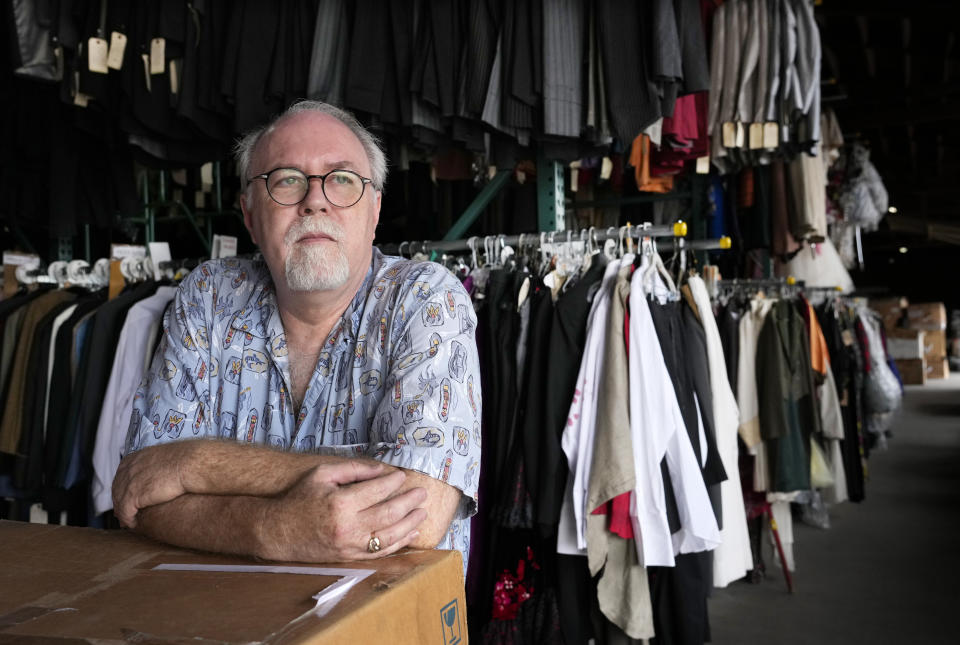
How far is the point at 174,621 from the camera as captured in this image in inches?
26.2

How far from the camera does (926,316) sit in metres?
17.5

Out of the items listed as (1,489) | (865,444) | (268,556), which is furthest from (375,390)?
(865,444)

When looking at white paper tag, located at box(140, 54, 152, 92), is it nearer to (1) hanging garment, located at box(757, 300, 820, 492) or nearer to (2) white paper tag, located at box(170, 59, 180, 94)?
(2) white paper tag, located at box(170, 59, 180, 94)

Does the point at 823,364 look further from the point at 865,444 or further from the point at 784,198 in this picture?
the point at 865,444

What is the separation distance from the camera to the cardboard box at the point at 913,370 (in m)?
16.2

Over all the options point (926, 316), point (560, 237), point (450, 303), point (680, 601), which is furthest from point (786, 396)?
point (926, 316)

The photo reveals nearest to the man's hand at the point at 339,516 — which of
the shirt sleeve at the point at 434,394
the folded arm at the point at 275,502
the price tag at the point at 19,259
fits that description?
the folded arm at the point at 275,502

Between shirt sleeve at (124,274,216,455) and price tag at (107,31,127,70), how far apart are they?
6.96 feet

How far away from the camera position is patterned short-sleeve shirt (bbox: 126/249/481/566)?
4.32ft

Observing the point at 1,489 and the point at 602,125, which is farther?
the point at 1,489

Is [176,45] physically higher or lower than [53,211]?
higher

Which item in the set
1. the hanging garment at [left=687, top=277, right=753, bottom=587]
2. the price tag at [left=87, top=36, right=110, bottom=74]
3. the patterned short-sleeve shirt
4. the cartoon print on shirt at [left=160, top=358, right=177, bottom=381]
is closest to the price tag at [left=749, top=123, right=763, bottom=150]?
the hanging garment at [left=687, top=277, right=753, bottom=587]

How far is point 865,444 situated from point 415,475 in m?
6.88

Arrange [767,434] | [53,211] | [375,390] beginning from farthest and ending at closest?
1. [53,211]
2. [767,434]
3. [375,390]
